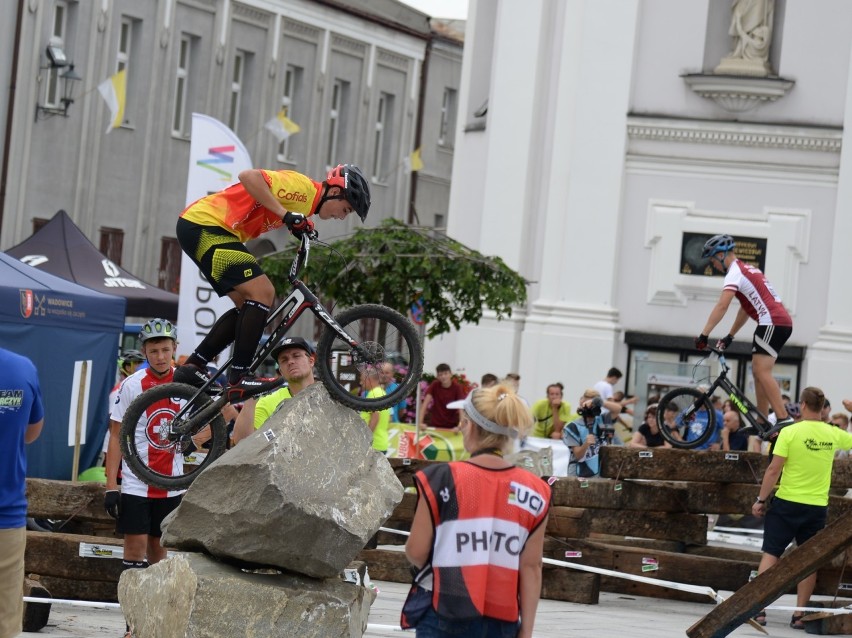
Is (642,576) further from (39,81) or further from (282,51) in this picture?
(282,51)

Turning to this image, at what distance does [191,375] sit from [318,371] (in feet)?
3.29

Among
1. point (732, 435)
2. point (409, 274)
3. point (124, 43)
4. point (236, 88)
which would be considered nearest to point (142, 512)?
point (732, 435)

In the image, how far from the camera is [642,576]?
15383mm

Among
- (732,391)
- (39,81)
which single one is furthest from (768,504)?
(39,81)

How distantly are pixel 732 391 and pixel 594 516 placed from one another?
1.72 metres

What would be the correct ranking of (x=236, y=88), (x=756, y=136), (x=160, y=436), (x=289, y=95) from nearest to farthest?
(x=160, y=436)
(x=756, y=136)
(x=236, y=88)
(x=289, y=95)

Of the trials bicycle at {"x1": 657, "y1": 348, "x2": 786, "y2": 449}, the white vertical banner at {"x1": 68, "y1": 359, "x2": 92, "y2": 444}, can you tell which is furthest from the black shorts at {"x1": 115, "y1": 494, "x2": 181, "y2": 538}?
the trials bicycle at {"x1": 657, "y1": 348, "x2": 786, "y2": 449}

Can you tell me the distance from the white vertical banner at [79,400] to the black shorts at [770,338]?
5735 mm

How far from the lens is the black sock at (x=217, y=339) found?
10.0 meters

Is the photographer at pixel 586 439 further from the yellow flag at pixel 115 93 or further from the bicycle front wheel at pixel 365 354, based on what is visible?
the yellow flag at pixel 115 93

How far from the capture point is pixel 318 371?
378 inches

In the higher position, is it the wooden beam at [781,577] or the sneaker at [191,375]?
the sneaker at [191,375]

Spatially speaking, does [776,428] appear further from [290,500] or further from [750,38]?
[750,38]

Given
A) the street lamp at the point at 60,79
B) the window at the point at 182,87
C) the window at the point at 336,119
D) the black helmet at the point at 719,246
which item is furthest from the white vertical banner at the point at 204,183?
the window at the point at 336,119
